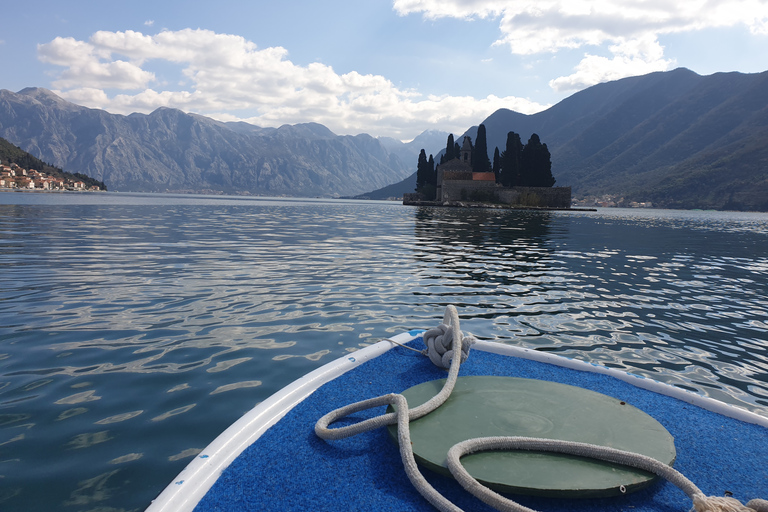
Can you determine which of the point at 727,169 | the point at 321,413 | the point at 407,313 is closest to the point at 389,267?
the point at 407,313

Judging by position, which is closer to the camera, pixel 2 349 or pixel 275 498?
pixel 275 498

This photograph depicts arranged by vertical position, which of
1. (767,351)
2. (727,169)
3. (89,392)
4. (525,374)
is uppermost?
(727,169)

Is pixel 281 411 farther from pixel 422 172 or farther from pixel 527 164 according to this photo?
pixel 422 172

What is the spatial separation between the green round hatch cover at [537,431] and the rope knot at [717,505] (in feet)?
0.95

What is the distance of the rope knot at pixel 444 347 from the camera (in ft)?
14.1

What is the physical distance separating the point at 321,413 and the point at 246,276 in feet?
29.6

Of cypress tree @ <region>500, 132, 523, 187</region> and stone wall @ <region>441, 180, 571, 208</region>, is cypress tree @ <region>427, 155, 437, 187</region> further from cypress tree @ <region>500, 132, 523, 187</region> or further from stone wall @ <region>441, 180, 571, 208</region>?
cypress tree @ <region>500, 132, 523, 187</region>

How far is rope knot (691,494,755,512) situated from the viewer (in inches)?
85.0

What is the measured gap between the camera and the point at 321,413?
335 cm

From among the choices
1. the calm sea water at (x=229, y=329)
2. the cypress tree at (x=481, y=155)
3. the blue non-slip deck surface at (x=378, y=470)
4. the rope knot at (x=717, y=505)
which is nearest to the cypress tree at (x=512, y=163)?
the cypress tree at (x=481, y=155)

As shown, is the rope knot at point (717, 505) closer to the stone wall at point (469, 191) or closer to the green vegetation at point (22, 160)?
the stone wall at point (469, 191)

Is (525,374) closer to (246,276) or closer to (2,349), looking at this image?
(2,349)

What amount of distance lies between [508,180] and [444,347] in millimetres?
86698

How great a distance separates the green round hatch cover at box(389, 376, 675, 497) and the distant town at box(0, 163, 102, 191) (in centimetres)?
17781
